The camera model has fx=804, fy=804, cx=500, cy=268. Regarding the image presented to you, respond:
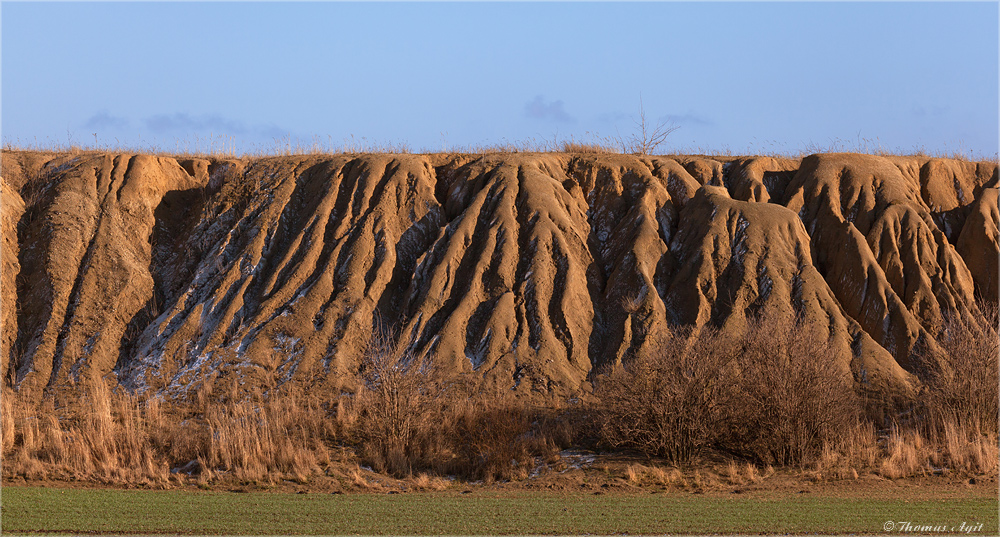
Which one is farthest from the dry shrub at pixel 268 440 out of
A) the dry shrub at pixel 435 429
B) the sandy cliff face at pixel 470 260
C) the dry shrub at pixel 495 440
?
the dry shrub at pixel 495 440

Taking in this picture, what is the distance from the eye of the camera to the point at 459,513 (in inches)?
635

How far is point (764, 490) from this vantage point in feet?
61.1

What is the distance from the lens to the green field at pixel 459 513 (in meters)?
14.9

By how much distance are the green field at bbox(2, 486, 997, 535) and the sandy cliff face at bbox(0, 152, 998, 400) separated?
7.51 metres

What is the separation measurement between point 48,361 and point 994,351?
2835 centimetres

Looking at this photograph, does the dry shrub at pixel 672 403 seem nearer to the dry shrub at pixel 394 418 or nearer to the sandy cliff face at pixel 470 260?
the sandy cliff face at pixel 470 260

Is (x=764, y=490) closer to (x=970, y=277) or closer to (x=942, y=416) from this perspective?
(x=942, y=416)

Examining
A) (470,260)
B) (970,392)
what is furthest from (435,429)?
(970,392)

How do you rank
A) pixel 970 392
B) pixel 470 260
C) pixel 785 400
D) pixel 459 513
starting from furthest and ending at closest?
pixel 470 260, pixel 970 392, pixel 785 400, pixel 459 513

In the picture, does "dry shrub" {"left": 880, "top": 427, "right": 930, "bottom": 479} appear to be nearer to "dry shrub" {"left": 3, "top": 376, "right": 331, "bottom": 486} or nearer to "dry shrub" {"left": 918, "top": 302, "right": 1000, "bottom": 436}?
"dry shrub" {"left": 918, "top": 302, "right": 1000, "bottom": 436}

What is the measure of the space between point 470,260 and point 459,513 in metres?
13.8

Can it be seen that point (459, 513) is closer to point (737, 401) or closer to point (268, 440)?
point (268, 440)

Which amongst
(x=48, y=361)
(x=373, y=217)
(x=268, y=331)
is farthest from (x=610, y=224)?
(x=48, y=361)

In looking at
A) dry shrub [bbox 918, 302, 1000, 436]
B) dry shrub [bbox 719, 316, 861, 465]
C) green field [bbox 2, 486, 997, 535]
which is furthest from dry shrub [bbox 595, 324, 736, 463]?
dry shrub [bbox 918, 302, 1000, 436]
